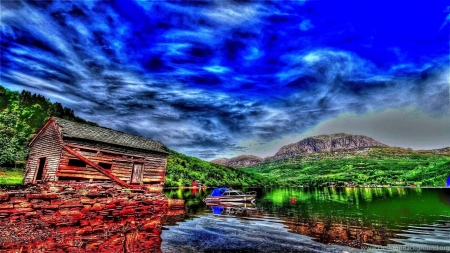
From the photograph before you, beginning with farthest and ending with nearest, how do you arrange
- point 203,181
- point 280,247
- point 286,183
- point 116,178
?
point 286,183
point 203,181
point 116,178
point 280,247

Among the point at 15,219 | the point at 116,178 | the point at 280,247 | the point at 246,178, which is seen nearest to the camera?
the point at 15,219

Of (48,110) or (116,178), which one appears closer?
(116,178)

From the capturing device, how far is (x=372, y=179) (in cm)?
14138

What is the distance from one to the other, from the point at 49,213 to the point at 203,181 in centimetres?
7329

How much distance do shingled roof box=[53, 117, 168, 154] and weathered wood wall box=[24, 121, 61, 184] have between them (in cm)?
120

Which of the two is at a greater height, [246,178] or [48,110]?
[48,110]

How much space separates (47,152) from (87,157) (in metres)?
4.21

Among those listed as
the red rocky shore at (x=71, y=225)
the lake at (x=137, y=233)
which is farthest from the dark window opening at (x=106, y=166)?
the red rocky shore at (x=71, y=225)

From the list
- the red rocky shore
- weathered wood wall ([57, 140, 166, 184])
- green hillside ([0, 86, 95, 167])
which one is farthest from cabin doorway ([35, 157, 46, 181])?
green hillside ([0, 86, 95, 167])

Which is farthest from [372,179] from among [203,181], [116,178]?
[116,178]

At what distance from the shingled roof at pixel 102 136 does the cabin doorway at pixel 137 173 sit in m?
2.21

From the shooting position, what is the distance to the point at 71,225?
13141mm

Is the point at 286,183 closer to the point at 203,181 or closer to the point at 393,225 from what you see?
the point at 203,181

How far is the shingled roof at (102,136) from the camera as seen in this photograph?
2453 centimetres
